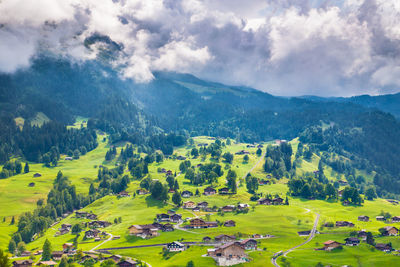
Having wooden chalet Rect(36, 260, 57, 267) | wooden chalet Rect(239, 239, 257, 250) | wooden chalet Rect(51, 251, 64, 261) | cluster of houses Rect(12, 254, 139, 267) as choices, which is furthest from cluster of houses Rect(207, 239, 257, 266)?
wooden chalet Rect(51, 251, 64, 261)

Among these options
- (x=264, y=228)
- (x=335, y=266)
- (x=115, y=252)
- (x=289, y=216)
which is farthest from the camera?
(x=289, y=216)

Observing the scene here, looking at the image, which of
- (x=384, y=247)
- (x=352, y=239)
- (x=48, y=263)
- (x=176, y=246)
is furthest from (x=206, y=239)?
(x=384, y=247)

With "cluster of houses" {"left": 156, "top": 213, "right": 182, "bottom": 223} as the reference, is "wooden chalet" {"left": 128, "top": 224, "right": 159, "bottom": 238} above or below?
below

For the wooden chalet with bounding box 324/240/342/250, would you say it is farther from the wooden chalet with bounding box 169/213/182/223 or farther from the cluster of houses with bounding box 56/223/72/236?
the cluster of houses with bounding box 56/223/72/236

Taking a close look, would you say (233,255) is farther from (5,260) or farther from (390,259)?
(5,260)

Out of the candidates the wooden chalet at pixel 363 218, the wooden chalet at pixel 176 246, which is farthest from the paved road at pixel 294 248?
the wooden chalet at pixel 176 246

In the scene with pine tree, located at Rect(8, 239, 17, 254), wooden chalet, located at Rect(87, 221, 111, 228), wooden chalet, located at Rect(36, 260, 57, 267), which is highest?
wooden chalet, located at Rect(87, 221, 111, 228)

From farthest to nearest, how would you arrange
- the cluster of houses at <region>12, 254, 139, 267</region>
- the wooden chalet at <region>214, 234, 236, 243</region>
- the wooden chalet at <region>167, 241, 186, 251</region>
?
the wooden chalet at <region>214, 234, 236, 243</region>, the wooden chalet at <region>167, 241, 186, 251</region>, the cluster of houses at <region>12, 254, 139, 267</region>

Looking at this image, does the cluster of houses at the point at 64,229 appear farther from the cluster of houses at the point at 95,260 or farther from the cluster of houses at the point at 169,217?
the cluster of houses at the point at 95,260

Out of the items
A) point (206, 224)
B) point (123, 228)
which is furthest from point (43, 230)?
point (206, 224)

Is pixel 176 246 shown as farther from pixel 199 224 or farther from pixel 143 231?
pixel 199 224

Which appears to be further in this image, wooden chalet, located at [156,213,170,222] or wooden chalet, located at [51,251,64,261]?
wooden chalet, located at [156,213,170,222]
